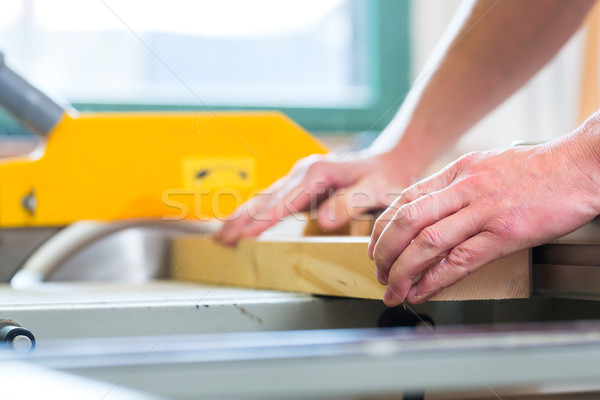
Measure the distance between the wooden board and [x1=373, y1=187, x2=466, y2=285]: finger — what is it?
5cm

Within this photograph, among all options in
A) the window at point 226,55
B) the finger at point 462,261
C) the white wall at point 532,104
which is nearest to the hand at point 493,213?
the finger at point 462,261

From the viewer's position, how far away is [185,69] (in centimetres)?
183

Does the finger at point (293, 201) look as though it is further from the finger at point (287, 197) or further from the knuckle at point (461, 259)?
the knuckle at point (461, 259)

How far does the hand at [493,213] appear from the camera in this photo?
17.4 inches

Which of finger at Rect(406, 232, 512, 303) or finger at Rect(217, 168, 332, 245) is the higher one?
finger at Rect(217, 168, 332, 245)

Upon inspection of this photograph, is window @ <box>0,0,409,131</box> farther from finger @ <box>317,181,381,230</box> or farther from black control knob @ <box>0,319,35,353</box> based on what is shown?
black control knob @ <box>0,319,35,353</box>

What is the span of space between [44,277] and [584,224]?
58 cm

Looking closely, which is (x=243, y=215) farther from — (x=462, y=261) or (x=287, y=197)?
(x=462, y=261)

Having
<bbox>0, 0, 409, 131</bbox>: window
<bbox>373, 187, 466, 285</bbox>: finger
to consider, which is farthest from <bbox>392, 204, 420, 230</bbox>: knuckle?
<bbox>0, 0, 409, 131</bbox>: window

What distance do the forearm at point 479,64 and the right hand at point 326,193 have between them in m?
0.05

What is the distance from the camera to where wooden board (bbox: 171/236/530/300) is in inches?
19.2

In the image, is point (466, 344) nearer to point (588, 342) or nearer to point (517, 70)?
point (588, 342)

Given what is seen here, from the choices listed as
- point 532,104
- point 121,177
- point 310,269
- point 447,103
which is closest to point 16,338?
point 310,269

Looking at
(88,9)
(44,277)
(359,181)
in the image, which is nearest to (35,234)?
(44,277)
